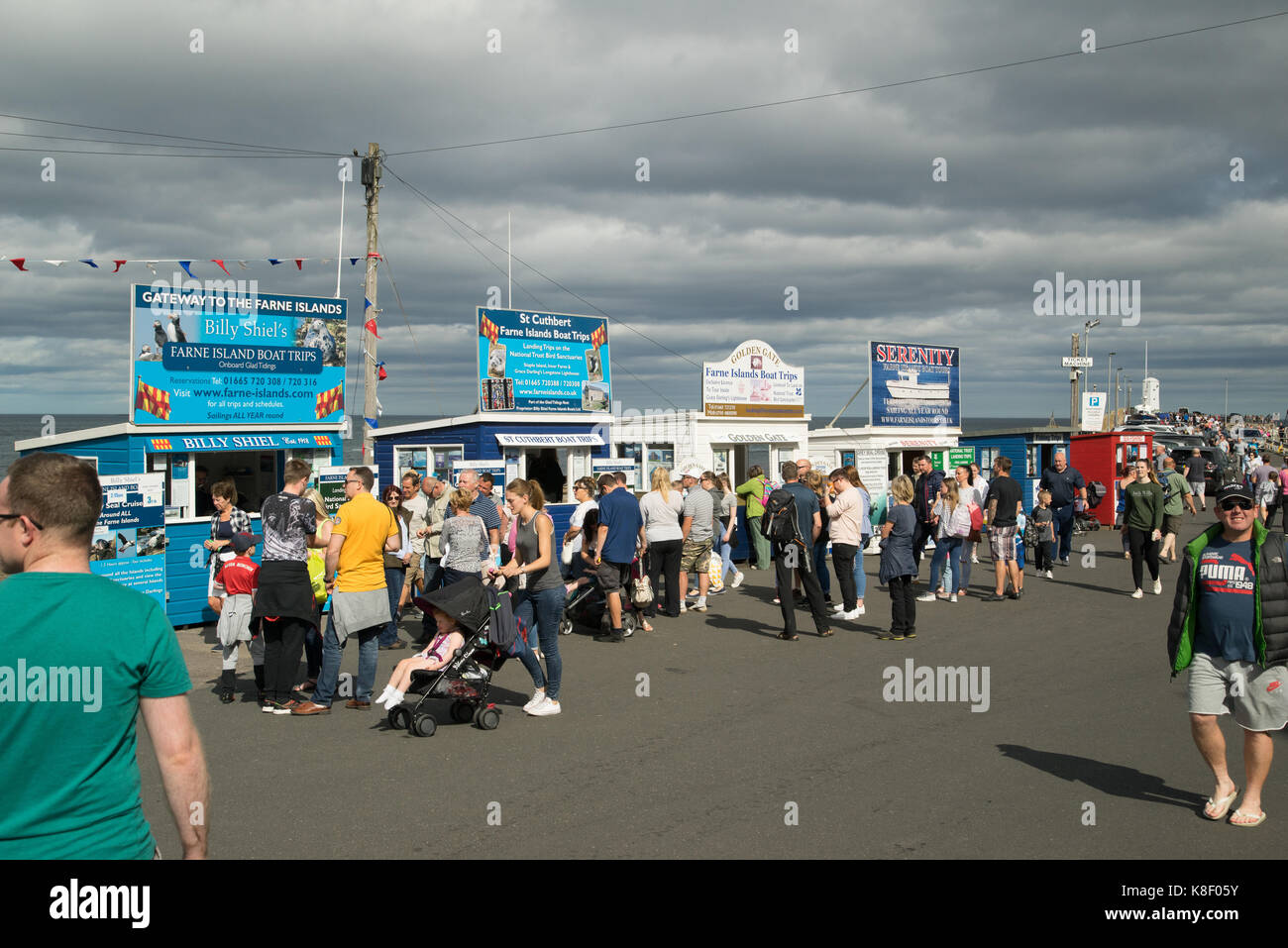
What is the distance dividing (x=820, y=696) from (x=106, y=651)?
654cm

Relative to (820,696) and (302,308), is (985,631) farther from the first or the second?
(302,308)

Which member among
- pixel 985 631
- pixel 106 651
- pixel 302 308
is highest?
pixel 302 308

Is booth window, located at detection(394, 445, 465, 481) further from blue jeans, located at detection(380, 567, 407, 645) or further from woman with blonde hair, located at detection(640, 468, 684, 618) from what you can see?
blue jeans, located at detection(380, 567, 407, 645)

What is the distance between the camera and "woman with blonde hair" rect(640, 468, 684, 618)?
39.7 feet

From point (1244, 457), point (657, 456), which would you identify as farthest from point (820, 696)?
point (1244, 457)

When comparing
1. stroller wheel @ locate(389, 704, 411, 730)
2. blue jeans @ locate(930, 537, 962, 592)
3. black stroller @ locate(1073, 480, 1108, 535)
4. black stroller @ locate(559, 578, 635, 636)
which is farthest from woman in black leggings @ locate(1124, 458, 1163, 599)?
stroller wheel @ locate(389, 704, 411, 730)

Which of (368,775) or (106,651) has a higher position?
(106,651)

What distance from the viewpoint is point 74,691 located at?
7.56ft

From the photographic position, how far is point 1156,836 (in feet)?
16.0

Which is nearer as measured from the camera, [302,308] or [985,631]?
[985,631]

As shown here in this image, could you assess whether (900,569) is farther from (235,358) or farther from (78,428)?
(78,428)

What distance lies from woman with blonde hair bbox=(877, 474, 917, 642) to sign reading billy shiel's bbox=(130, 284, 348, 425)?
8248mm

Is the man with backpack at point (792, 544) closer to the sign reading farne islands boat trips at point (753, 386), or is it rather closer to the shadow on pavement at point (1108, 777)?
the shadow on pavement at point (1108, 777)

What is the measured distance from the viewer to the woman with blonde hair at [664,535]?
12.1 meters
